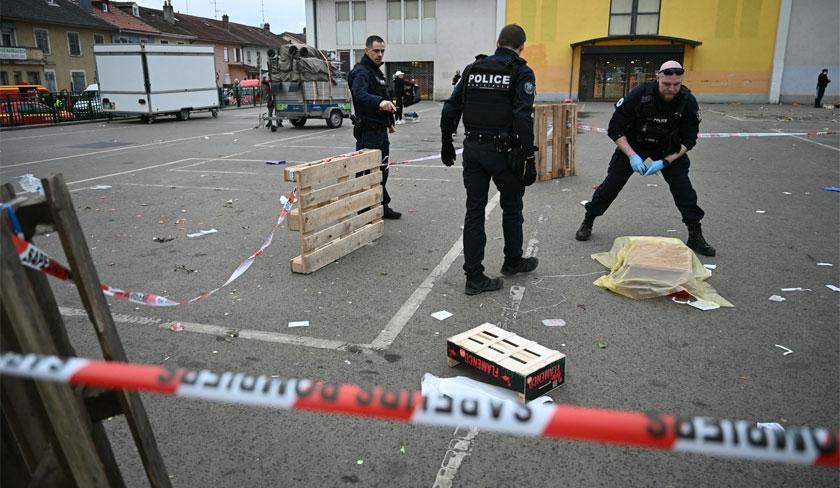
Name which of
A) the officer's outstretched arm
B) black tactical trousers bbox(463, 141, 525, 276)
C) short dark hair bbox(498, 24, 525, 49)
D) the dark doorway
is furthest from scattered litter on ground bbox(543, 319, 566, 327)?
the dark doorway

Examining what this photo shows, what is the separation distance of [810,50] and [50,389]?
40658mm

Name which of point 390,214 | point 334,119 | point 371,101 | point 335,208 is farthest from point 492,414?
point 334,119

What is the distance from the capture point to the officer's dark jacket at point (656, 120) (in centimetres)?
598

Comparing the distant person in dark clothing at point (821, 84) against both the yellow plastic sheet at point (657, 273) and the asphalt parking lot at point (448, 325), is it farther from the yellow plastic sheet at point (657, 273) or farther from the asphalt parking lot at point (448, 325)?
the yellow plastic sheet at point (657, 273)

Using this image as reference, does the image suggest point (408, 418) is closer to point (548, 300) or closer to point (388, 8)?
point (548, 300)

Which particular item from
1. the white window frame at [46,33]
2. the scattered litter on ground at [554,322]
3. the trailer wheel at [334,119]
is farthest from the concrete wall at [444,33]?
the scattered litter on ground at [554,322]

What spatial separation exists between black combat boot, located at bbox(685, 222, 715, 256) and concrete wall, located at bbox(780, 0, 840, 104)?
34240 mm

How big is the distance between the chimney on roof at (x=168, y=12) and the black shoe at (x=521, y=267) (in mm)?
A: 62047

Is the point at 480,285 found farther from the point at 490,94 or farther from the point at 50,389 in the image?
the point at 50,389

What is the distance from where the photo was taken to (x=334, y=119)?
20.9 metres

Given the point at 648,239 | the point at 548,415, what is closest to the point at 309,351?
the point at 548,415

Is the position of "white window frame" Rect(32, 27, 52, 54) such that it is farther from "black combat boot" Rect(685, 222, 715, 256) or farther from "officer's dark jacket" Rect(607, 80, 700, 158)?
"black combat boot" Rect(685, 222, 715, 256)

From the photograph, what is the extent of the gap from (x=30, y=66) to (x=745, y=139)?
150ft

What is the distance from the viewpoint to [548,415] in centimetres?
145
